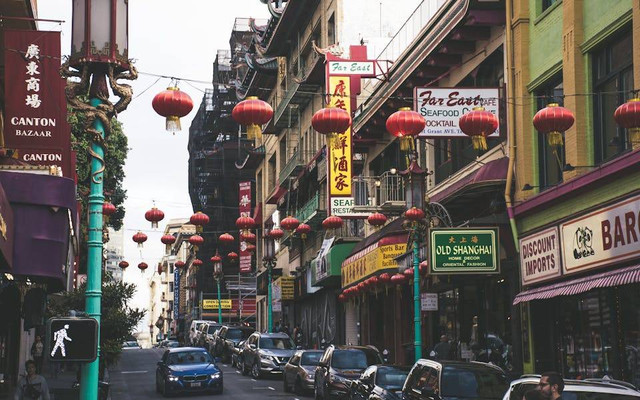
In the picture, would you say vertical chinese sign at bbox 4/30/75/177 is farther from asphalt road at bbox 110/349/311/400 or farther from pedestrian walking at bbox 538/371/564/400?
pedestrian walking at bbox 538/371/564/400

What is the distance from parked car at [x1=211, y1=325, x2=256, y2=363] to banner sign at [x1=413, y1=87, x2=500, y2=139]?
2633 centimetres

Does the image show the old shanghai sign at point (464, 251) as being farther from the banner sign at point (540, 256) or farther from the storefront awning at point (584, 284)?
the storefront awning at point (584, 284)

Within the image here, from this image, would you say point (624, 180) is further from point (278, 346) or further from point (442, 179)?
point (278, 346)

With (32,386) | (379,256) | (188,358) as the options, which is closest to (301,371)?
(188,358)

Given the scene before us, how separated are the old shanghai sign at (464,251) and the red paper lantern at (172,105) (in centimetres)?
1116

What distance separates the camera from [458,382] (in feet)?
53.3

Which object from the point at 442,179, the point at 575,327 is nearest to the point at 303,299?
the point at 442,179

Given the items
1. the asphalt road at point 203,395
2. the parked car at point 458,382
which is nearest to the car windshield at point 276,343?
the asphalt road at point 203,395

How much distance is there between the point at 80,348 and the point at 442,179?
22879 mm

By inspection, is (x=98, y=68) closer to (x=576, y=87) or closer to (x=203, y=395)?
(x=576, y=87)

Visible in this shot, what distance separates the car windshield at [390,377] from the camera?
20.7 meters

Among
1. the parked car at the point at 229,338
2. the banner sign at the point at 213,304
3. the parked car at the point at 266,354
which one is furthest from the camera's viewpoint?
the banner sign at the point at 213,304

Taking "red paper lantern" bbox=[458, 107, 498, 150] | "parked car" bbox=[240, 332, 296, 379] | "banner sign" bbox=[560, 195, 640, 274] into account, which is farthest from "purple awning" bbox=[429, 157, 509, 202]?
"parked car" bbox=[240, 332, 296, 379]

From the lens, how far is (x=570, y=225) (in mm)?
21547
